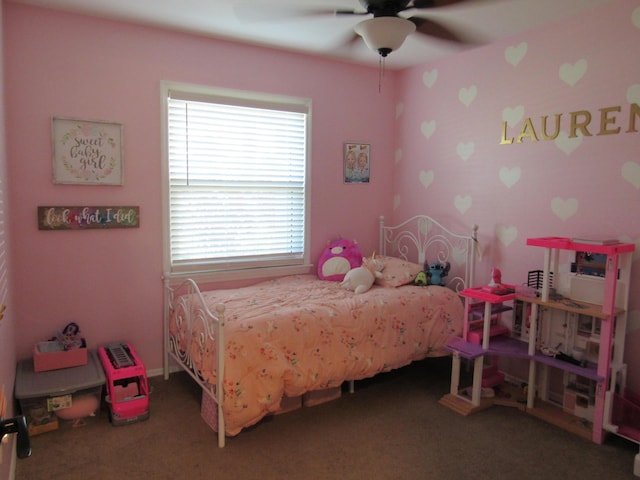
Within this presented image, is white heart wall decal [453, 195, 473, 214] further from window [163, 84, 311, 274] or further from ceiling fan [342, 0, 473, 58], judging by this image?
ceiling fan [342, 0, 473, 58]

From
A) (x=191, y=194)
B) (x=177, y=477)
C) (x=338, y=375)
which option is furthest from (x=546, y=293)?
(x=191, y=194)

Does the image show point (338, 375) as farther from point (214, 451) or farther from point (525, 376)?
point (525, 376)

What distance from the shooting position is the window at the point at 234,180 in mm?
3330

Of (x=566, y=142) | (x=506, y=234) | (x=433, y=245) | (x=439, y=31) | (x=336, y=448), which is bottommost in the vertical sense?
(x=336, y=448)

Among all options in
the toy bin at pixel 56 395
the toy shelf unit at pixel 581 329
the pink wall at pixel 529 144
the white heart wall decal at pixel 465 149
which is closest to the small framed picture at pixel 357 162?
the pink wall at pixel 529 144

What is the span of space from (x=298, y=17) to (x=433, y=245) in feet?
7.04

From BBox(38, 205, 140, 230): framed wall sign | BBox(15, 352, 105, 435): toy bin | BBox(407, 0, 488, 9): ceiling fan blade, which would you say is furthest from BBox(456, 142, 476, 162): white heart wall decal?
BBox(15, 352, 105, 435): toy bin

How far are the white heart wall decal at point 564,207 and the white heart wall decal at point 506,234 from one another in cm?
32

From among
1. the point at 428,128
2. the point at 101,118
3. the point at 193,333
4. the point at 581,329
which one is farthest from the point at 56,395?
the point at 428,128

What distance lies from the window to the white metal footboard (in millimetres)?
274

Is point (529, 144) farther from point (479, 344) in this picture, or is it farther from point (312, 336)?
point (312, 336)

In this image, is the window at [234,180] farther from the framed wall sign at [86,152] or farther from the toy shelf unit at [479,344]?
the toy shelf unit at [479,344]

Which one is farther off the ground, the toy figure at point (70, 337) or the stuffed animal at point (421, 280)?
the stuffed animal at point (421, 280)

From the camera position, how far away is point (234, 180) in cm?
353
